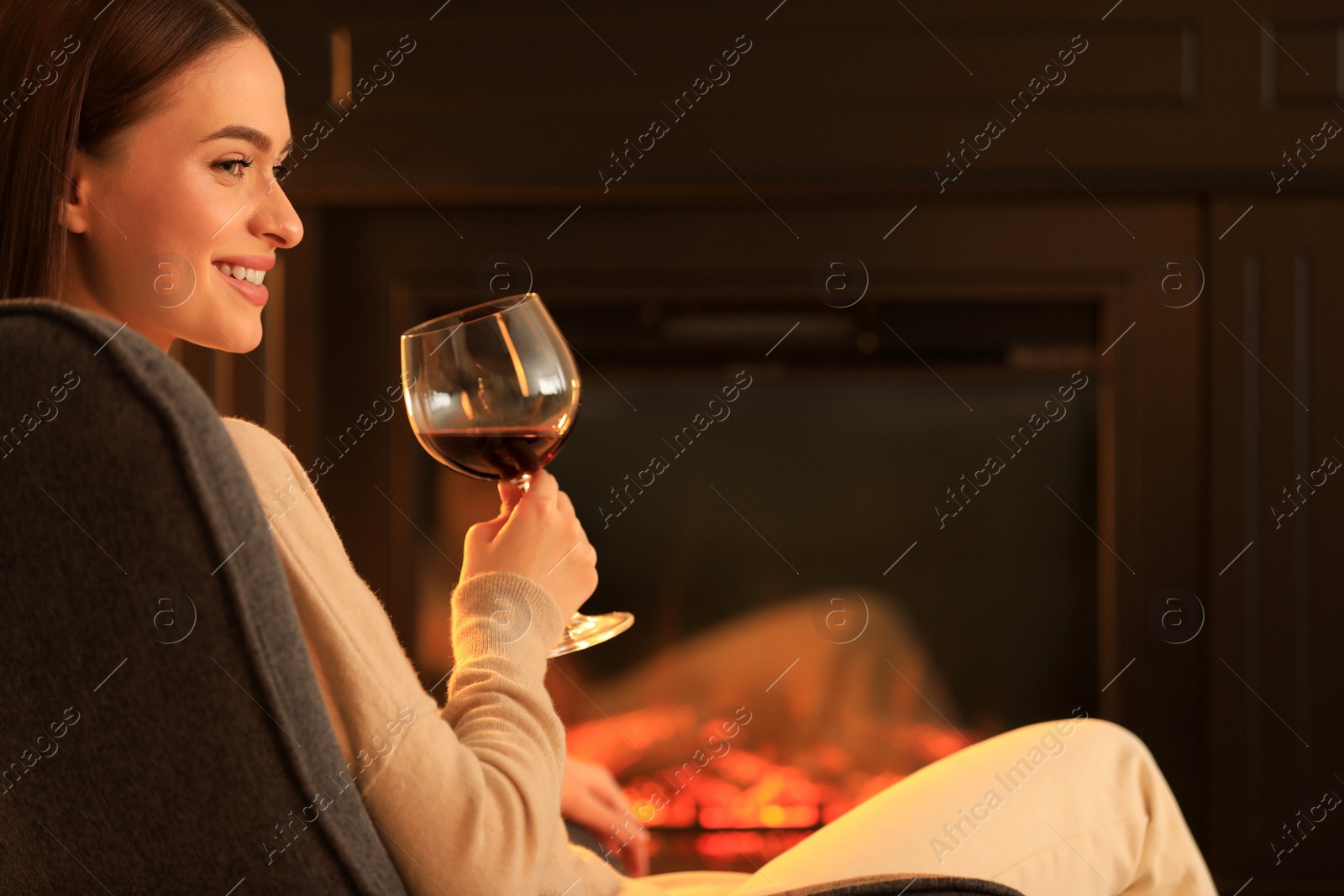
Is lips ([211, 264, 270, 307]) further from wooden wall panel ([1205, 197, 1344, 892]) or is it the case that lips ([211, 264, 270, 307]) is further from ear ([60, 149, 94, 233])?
wooden wall panel ([1205, 197, 1344, 892])

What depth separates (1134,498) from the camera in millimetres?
1841

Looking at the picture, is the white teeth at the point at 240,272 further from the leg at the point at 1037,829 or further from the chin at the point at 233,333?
the leg at the point at 1037,829

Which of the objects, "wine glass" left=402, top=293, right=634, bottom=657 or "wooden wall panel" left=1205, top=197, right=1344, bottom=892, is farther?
"wooden wall panel" left=1205, top=197, right=1344, bottom=892

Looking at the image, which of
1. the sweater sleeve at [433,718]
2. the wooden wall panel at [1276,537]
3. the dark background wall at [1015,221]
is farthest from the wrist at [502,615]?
the wooden wall panel at [1276,537]

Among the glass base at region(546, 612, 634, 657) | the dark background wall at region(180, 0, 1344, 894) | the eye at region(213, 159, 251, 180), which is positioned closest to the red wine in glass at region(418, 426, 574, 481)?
the glass base at region(546, 612, 634, 657)

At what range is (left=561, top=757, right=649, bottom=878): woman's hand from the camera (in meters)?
0.93

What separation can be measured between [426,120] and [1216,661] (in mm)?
1544

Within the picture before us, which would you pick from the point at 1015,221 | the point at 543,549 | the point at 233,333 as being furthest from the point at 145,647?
the point at 1015,221

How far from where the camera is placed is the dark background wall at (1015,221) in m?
1.81

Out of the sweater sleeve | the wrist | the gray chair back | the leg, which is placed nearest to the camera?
the gray chair back

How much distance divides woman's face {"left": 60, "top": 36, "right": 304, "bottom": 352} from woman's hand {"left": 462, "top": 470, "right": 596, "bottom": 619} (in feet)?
0.84

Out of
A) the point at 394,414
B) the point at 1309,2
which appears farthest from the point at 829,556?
the point at 1309,2

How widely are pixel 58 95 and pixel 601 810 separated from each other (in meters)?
0.66

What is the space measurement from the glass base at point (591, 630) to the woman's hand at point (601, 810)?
120mm
